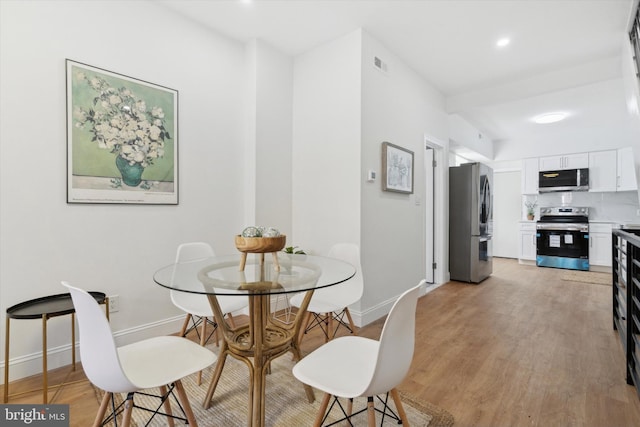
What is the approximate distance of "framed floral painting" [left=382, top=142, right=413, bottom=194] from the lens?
10.5 feet

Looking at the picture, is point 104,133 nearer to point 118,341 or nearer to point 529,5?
point 118,341

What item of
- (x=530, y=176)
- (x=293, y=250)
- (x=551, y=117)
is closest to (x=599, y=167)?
(x=530, y=176)

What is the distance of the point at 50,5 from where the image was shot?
2.06 meters

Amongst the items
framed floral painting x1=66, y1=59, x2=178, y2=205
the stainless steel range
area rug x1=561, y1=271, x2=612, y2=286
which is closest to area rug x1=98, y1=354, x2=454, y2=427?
framed floral painting x1=66, y1=59, x2=178, y2=205

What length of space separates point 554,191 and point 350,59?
5.59 m

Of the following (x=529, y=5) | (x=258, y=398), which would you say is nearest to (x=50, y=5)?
(x=258, y=398)

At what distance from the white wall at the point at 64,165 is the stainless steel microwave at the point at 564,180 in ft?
20.5

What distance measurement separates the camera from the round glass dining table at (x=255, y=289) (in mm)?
1418

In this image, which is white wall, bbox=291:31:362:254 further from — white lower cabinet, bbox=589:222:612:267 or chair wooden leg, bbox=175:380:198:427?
white lower cabinet, bbox=589:222:612:267

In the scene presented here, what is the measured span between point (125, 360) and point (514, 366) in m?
2.45

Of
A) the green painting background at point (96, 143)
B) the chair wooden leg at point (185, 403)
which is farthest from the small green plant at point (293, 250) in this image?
the chair wooden leg at point (185, 403)

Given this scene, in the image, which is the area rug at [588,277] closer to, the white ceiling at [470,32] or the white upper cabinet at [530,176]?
the white upper cabinet at [530,176]

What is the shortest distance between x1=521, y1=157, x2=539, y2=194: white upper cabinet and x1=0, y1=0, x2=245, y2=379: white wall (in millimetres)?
6249

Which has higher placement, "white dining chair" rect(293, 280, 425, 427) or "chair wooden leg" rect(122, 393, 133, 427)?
"white dining chair" rect(293, 280, 425, 427)
